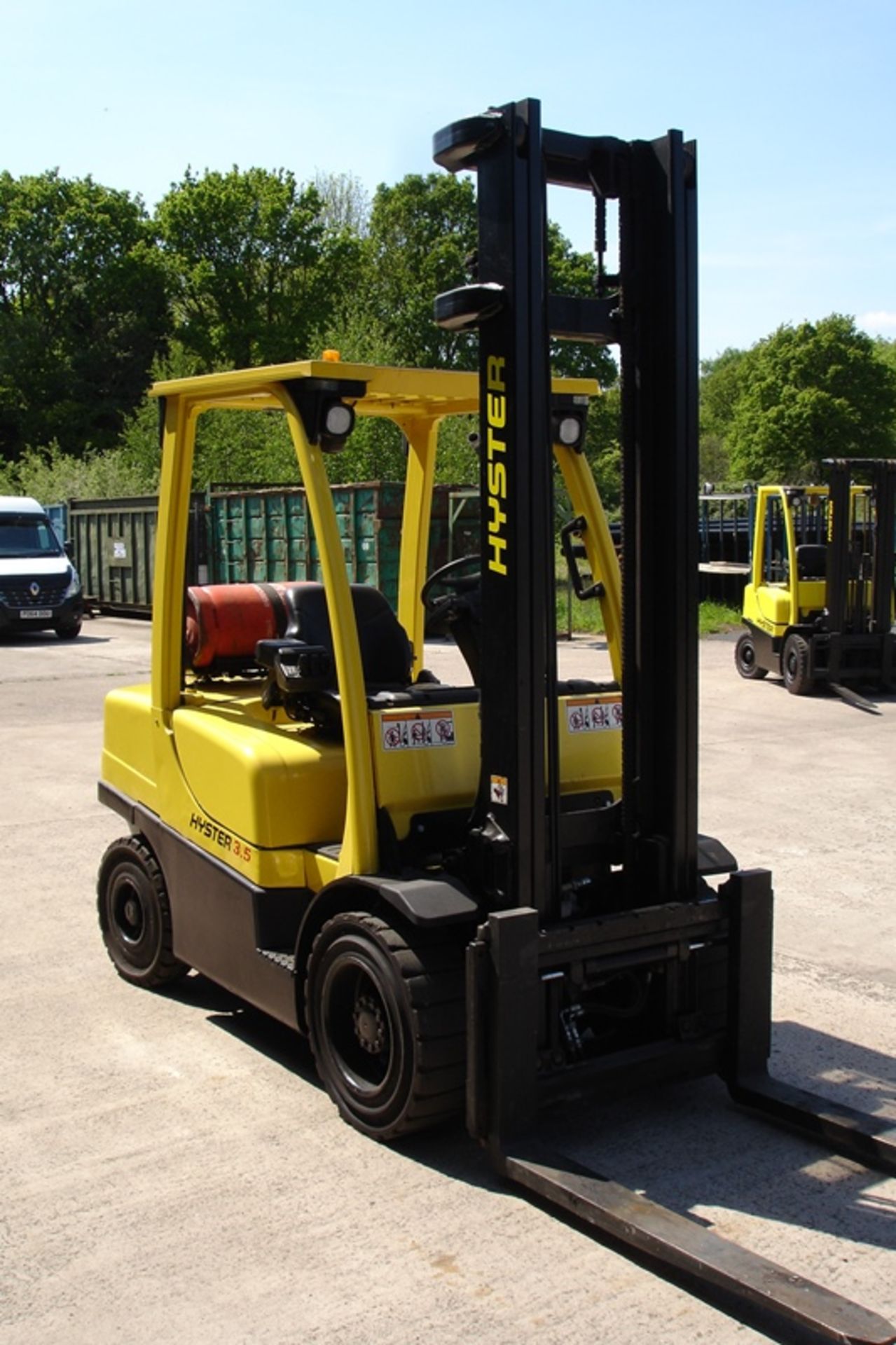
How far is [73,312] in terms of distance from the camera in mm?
54469

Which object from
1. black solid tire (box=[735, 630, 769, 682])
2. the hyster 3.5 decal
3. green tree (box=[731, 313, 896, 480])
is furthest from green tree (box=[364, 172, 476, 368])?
the hyster 3.5 decal

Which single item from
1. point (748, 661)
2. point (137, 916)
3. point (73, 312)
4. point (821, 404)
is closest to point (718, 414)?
point (821, 404)

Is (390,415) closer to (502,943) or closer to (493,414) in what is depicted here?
(493,414)

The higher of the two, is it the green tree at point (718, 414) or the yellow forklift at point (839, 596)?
the green tree at point (718, 414)

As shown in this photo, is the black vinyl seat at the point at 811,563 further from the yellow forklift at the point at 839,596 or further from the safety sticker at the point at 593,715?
the safety sticker at the point at 593,715

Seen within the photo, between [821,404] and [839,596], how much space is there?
4333cm

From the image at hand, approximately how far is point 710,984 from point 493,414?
73.3 inches

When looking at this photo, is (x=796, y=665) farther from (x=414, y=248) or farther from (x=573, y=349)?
(x=414, y=248)

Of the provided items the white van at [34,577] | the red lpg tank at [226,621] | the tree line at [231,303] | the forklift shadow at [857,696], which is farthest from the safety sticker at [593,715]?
the tree line at [231,303]

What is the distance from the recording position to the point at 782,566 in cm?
1761

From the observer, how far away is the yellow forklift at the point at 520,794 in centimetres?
385

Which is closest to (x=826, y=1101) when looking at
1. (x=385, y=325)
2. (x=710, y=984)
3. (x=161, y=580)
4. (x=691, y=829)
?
(x=710, y=984)

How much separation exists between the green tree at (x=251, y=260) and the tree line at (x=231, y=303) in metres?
0.06

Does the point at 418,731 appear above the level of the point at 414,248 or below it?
below
